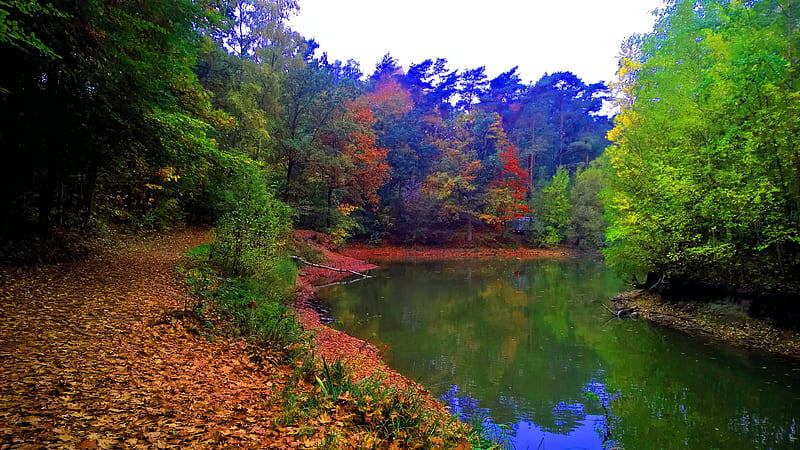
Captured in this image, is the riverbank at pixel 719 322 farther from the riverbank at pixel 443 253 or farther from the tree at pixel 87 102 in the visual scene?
the riverbank at pixel 443 253

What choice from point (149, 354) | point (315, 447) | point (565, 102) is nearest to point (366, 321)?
point (149, 354)

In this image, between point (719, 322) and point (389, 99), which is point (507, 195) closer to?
point (389, 99)

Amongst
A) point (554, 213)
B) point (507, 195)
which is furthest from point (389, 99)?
point (554, 213)

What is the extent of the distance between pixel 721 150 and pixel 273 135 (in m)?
22.2

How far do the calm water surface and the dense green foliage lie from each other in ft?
9.14

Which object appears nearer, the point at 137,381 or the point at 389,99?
the point at 137,381

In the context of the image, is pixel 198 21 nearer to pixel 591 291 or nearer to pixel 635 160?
pixel 635 160

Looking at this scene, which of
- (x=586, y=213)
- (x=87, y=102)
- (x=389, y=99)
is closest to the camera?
(x=87, y=102)

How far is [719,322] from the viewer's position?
1142 centimetres

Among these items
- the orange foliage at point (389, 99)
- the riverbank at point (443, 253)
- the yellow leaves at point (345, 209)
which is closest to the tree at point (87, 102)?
the yellow leaves at point (345, 209)

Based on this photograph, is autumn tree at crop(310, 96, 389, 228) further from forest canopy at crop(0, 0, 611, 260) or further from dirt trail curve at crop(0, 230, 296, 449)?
dirt trail curve at crop(0, 230, 296, 449)

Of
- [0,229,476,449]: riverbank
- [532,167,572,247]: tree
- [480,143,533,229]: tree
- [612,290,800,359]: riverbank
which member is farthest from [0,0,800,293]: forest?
[532,167,572,247]: tree

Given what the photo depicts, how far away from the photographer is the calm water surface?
6371 mm

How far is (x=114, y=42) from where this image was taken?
7.54m
